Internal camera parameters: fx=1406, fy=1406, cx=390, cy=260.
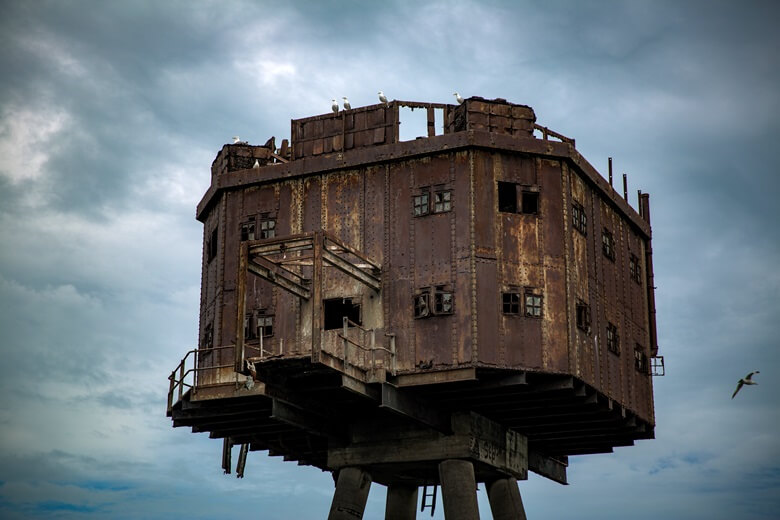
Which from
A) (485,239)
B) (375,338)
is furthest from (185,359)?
(485,239)

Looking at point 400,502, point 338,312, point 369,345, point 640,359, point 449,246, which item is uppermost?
point 449,246

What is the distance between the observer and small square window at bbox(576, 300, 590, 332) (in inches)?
1622

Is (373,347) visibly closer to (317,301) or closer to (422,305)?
(422,305)

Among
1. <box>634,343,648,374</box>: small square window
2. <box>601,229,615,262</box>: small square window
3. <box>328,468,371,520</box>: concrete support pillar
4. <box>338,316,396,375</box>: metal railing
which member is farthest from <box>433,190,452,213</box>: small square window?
<box>634,343,648,374</box>: small square window

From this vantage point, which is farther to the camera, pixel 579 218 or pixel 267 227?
pixel 267 227

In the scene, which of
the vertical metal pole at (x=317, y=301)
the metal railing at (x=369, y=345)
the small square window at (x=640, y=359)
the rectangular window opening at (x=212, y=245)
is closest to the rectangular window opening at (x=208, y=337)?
the rectangular window opening at (x=212, y=245)

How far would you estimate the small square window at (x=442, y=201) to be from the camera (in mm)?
40938

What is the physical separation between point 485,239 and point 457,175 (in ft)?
7.04

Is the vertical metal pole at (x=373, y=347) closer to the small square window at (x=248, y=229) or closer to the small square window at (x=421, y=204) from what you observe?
the small square window at (x=421, y=204)

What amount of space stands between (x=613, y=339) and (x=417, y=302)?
7.12 m

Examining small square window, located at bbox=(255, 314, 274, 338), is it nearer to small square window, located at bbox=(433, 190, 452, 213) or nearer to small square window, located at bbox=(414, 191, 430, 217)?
small square window, located at bbox=(414, 191, 430, 217)

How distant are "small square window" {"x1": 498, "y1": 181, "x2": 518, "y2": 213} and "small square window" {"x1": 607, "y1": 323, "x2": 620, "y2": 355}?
17.5 ft

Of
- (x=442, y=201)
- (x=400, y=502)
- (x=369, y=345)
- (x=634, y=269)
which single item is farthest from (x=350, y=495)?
(x=634, y=269)

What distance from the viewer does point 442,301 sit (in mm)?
40188
